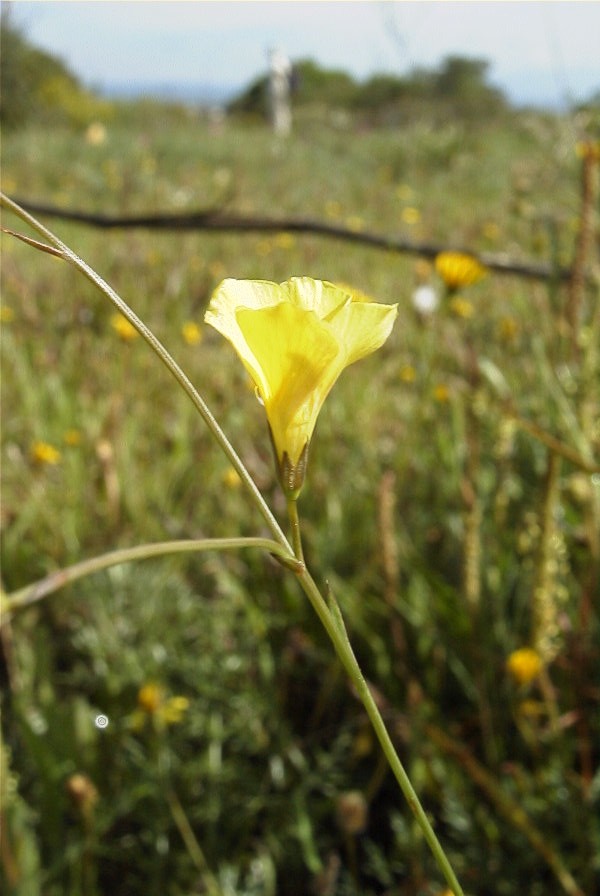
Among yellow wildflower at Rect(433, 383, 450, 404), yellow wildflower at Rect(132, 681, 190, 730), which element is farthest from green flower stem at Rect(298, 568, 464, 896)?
yellow wildflower at Rect(433, 383, 450, 404)

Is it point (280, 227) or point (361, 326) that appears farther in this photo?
point (280, 227)

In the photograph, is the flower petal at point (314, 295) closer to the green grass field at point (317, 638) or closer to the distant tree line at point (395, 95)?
the green grass field at point (317, 638)

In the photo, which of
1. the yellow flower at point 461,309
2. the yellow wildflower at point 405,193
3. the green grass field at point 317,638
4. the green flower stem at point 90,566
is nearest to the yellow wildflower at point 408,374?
the green grass field at point 317,638

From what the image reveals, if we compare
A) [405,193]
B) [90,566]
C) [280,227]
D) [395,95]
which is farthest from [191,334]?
[395,95]

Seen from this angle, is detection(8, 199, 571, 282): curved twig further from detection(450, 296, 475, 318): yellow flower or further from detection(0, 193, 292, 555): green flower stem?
detection(0, 193, 292, 555): green flower stem

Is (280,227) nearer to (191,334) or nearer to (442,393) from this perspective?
(191,334)

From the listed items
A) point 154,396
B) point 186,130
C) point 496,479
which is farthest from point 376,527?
point 186,130
